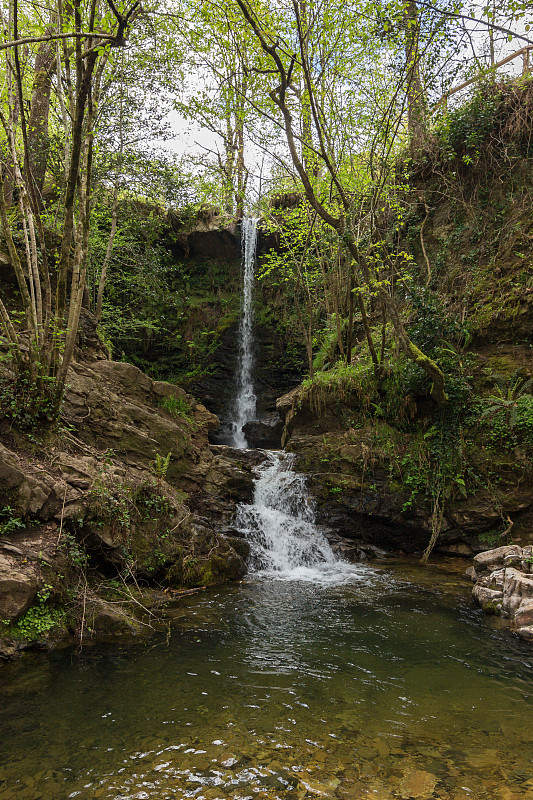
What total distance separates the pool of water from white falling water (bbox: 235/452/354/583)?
8.04 feet

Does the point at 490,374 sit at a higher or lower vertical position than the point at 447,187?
lower

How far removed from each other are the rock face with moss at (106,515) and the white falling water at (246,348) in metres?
6.22

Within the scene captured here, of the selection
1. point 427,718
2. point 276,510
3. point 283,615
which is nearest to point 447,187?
point 276,510

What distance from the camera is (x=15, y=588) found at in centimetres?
454

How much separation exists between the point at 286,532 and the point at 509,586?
4.36 meters

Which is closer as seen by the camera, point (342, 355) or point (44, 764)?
point (44, 764)

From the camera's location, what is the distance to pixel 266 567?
27.5ft

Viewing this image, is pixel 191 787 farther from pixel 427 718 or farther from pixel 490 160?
pixel 490 160

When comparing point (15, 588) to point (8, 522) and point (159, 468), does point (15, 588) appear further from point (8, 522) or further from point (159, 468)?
point (159, 468)

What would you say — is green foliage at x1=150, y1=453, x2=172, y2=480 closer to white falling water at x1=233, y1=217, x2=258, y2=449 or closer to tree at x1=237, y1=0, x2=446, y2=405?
tree at x1=237, y1=0, x2=446, y2=405

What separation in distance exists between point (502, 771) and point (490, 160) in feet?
43.3

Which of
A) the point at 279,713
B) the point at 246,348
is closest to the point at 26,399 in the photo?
the point at 279,713

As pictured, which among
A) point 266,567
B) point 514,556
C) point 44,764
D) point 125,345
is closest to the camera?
point 44,764

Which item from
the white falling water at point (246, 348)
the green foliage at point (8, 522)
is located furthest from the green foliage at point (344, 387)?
the green foliage at point (8, 522)
